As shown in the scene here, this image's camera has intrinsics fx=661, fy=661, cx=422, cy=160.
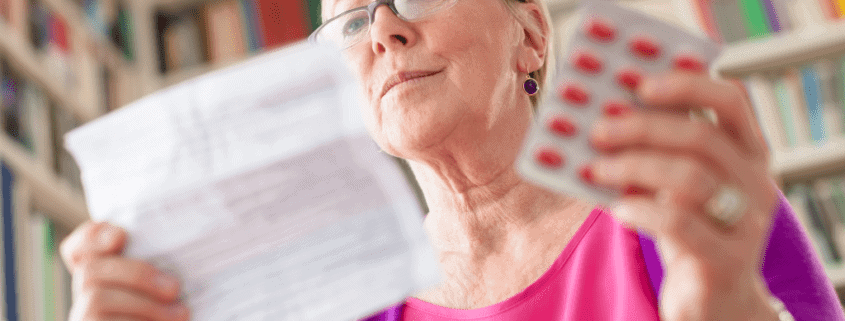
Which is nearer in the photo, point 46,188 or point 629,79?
point 629,79

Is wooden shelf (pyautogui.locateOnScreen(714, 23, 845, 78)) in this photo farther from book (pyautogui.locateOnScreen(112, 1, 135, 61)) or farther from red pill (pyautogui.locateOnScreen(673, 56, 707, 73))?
book (pyautogui.locateOnScreen(112, 1, 135, 61))

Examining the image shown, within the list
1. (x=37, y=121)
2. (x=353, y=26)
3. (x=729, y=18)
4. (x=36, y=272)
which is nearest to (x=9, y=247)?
(x=36, y=272)

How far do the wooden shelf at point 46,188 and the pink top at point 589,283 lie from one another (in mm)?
1189

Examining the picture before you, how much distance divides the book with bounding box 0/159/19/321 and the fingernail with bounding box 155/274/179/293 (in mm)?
1082

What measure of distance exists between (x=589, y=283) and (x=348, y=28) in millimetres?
449

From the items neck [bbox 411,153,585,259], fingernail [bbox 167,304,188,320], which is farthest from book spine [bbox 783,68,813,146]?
fingernail [bbox 167,304,188,320]

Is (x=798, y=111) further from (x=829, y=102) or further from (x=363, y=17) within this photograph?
(x=363, y=17)

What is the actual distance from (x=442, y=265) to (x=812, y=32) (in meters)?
1.62

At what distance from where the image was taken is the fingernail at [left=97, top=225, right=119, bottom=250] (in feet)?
1.74

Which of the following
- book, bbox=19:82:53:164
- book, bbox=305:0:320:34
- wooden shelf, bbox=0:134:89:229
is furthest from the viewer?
book, bbox=305:0:320:34

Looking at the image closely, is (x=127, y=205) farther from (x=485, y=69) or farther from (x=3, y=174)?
(x=3, y=174)

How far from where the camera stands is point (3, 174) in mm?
1471

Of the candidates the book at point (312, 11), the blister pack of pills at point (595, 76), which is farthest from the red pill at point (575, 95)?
the book at point (312, 11)

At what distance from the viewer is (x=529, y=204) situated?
0.88 meters
